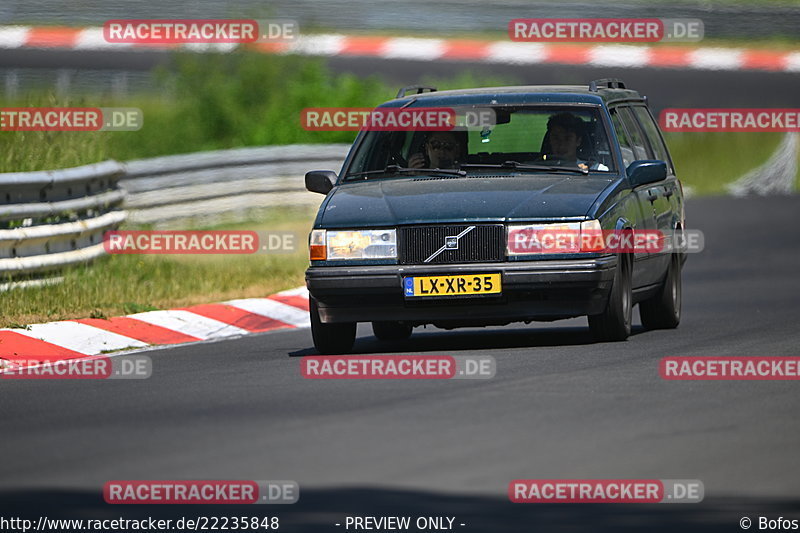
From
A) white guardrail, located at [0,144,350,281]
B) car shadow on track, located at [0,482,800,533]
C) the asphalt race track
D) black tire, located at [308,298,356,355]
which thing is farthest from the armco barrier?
car shadow on track, located at [0,482,800,533]

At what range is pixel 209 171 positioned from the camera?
72.0ft

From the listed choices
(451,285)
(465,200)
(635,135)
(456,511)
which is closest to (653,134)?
(635,135)

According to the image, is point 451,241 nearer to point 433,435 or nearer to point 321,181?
point 321,181

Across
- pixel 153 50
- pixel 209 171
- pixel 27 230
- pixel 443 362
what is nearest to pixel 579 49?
pixel 153 50

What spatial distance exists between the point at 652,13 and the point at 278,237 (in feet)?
44.7

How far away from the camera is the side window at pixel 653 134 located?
1380cm

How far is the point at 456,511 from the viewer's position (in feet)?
21.3

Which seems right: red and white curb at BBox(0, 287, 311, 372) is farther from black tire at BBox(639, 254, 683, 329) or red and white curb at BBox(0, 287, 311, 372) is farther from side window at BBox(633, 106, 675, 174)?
side window at BBox(633, 106, 675, 174)

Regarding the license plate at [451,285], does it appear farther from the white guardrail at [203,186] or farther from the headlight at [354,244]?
the white guardrail at [203,186]

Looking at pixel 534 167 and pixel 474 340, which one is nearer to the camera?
pixel 534 167

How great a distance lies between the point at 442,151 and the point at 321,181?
84 cm

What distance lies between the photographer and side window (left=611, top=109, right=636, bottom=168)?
40.9 feet

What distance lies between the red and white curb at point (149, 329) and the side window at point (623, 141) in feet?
10.4

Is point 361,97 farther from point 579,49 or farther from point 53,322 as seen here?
point 53,322
